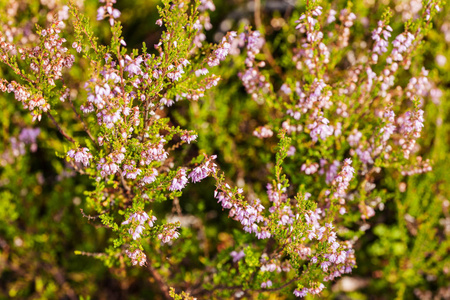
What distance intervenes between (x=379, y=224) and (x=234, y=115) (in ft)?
8.15

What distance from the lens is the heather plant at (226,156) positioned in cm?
254

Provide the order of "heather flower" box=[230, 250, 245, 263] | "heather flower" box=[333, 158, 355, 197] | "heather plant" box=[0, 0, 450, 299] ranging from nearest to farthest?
"heather plant" box=[0, 0, 450, 299] → "heather flower" box=[333, 158, 355, 197] → "heather flower" box=[230, 250, 245, 263]

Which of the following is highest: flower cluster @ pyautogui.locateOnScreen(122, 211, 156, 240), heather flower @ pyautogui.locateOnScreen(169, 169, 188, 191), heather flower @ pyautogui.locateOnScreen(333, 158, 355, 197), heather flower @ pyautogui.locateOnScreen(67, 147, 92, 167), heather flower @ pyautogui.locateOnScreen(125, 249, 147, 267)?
heather flower @ pyautogui.locateOnScreen(333, 158, 355, 197)

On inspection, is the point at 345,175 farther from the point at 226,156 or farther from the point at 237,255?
the point at 226,156

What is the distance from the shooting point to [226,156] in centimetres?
468

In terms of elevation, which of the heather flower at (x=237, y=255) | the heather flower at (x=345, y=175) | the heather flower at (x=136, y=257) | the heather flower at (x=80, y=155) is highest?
the heather flower at (x=345, y=175)

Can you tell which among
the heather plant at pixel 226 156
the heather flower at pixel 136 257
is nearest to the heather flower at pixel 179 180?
the heather plant at pixel 226 156

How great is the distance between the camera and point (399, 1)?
518 cm

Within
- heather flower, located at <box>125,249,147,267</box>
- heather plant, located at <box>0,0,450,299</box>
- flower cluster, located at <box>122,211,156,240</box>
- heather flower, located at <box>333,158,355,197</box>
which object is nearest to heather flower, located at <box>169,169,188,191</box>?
heather plant, located at <box>0,0,450,299</box>

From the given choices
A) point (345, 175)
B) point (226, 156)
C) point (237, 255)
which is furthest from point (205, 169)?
point (226, 156)

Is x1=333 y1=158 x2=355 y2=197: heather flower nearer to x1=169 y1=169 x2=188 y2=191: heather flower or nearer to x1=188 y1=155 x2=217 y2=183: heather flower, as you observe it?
x1=188 y1=155 x2=217 y2=183: heather flower

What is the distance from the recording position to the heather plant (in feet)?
8.32

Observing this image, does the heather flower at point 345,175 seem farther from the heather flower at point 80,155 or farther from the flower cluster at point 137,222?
the heather flower at point 80,155

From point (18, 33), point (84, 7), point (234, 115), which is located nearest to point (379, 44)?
point (234, 115)
